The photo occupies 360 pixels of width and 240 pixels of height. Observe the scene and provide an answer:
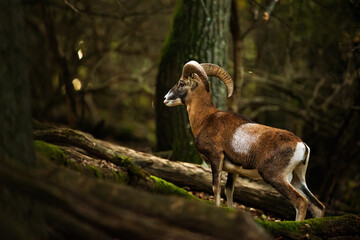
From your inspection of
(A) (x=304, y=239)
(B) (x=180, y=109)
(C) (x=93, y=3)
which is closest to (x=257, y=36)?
(C) (x=93, y=3)

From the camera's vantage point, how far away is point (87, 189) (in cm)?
348

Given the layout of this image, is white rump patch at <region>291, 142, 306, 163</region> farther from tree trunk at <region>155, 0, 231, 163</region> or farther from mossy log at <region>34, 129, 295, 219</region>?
tree trunk at <region>155, 0, 231, 163</region>

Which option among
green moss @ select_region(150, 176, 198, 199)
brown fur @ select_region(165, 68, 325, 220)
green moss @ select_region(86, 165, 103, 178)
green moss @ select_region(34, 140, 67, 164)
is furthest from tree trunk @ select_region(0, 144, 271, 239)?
brown fur @ select_region(165, 68, 325, 220)

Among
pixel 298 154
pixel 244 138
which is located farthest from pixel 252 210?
pixel 298 154

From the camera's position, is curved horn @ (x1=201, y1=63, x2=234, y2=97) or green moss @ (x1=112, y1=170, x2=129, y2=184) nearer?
green moss @ (x1=112, y1=170, x2=129, y2=184)

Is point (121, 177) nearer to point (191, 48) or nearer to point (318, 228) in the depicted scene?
point (318, 228)

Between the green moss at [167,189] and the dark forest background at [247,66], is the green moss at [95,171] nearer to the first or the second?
the green moss at [167,189]

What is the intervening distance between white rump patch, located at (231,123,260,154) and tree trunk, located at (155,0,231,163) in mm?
2814

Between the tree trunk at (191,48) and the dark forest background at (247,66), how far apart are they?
0.19ft

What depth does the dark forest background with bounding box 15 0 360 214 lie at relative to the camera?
11180mm

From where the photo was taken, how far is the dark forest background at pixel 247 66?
36.7 ft

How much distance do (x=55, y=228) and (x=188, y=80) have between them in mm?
4148

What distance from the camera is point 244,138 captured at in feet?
21.1

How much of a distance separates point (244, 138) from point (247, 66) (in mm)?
7709
